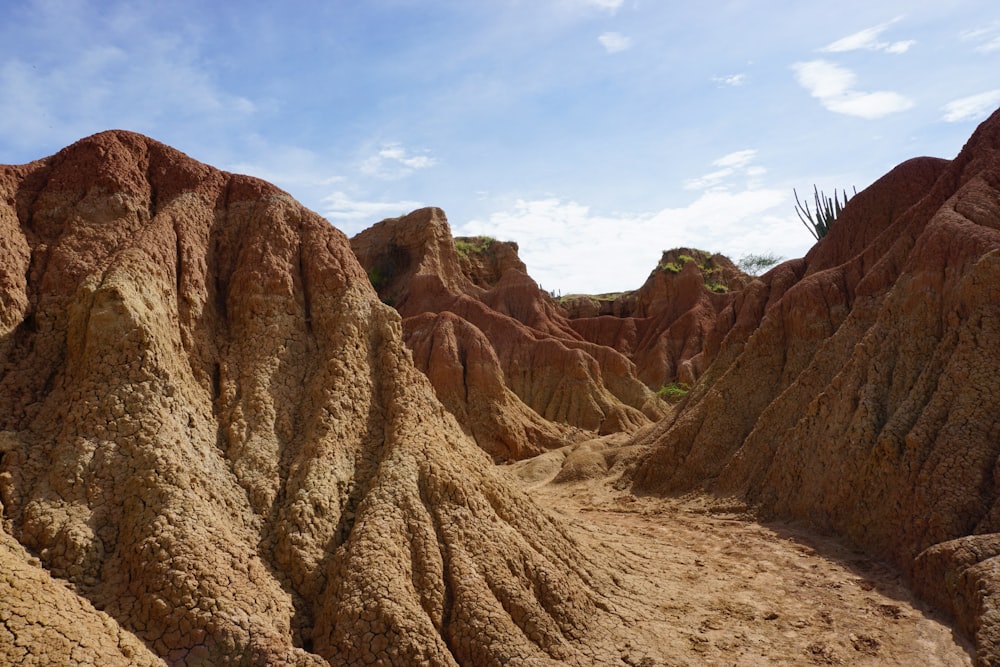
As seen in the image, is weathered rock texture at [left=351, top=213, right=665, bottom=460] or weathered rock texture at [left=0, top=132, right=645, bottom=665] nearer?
weathered rock texture at [left=0, top=132, right=645, bottom=665]

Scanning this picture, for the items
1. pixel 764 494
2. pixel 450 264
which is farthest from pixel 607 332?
pixel 764 494

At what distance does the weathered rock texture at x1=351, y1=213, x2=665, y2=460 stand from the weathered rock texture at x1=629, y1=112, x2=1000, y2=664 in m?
7.27

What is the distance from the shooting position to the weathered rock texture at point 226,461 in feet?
19.5

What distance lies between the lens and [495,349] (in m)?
35.3

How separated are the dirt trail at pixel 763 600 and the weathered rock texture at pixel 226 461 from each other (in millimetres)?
950

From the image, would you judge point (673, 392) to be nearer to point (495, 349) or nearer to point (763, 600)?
point (495, 349)

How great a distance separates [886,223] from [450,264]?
25.7m

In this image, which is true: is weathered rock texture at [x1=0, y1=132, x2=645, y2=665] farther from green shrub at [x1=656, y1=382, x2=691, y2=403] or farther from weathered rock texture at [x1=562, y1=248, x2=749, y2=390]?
weathered rock texture at [x1=562, y1=248, x2=749, y2=390]

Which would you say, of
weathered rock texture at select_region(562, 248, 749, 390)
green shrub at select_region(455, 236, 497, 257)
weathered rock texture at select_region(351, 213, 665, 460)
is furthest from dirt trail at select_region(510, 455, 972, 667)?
green shrub at select_region(455, 236, 497, 257)

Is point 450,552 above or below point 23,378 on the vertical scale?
below

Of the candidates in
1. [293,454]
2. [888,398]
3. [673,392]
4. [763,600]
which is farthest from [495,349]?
[293,454]

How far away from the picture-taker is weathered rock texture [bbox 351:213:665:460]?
27516 mm

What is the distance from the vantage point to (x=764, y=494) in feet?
52.7

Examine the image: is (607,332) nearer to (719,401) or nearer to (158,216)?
(719,401)
